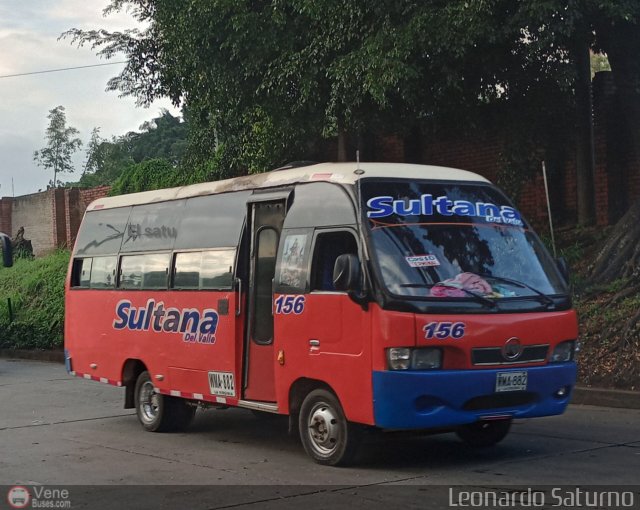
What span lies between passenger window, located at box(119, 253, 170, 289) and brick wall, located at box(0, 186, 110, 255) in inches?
931

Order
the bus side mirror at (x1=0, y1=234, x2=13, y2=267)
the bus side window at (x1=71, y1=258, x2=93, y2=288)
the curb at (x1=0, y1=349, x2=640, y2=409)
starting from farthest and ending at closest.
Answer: the bus side mirror at (x1=0, y1=234, x2=13, y2=267) < the bus side window at (x1=71, y1=258, x2=93, y2=288) < the curb at (x1=0, y1=349, x2=640, y2=409)

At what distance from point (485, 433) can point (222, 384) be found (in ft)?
8.70

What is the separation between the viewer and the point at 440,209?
9.30 m

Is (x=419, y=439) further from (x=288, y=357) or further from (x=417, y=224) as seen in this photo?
(x=417, y=224)

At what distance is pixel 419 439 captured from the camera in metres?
10.8

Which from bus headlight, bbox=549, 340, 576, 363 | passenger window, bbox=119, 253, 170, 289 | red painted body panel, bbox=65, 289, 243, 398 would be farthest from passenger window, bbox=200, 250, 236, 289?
bus headlight, bbox=549, 340, 576, 363

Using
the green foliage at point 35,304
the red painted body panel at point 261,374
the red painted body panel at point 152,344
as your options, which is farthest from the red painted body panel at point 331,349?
the green foliage at point 35,304

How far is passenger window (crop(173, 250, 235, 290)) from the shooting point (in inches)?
422

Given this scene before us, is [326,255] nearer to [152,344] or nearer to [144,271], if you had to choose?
[152,344]

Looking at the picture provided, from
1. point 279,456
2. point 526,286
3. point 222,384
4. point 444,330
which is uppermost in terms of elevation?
point 526,286

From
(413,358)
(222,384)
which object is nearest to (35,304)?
(222,384)

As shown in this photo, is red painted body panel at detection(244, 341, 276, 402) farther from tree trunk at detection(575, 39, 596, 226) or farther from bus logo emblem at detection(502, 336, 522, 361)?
tree trunk at detection(575, 39, 596, 226)

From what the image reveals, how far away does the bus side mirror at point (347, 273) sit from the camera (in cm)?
860

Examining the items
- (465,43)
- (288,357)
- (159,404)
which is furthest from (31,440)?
(465,43)
